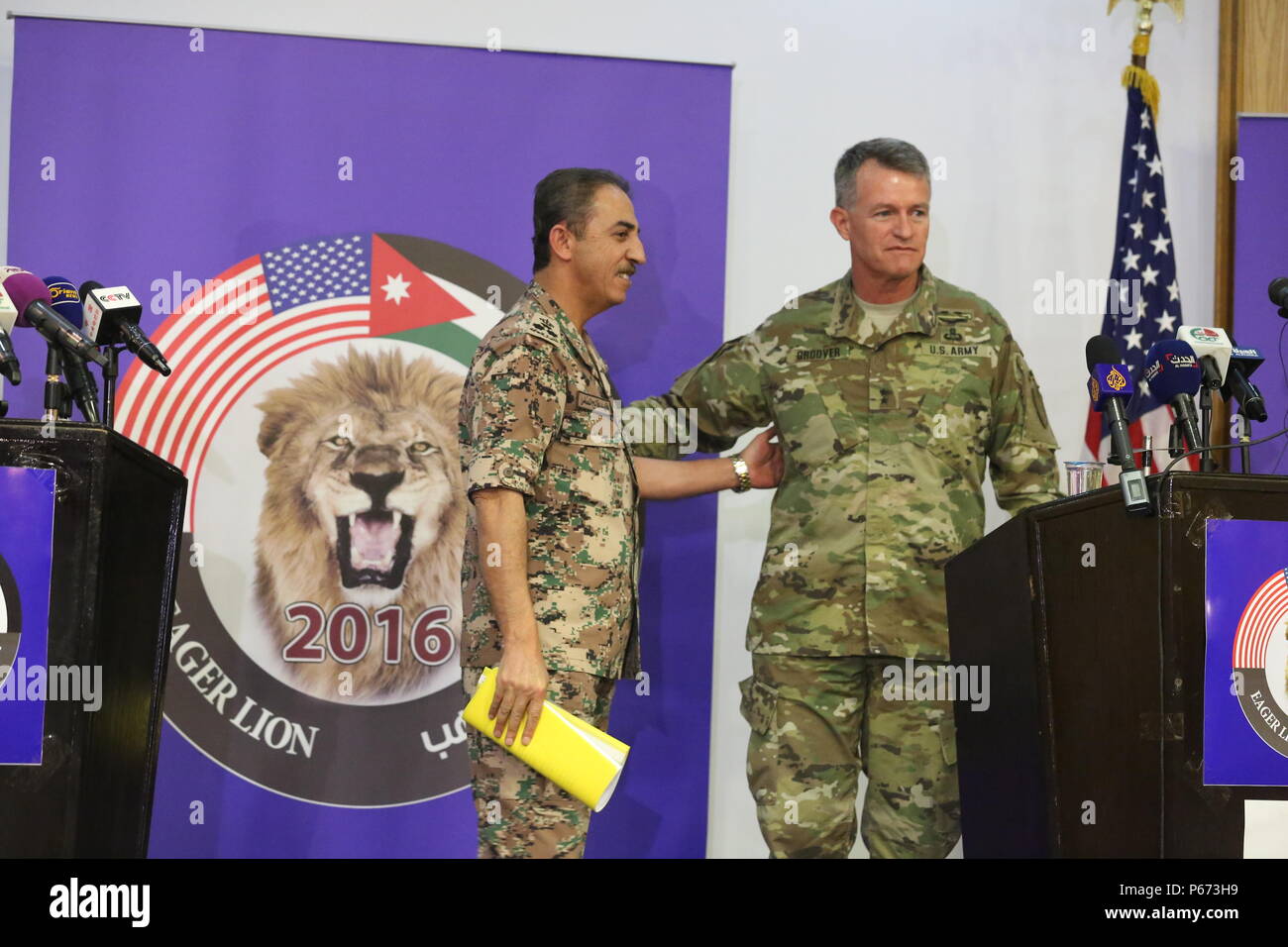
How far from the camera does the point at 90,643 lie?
2.14 m

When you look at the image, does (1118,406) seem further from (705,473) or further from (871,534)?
(705,473)

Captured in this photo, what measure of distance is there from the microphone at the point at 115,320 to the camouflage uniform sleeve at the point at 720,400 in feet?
3.88

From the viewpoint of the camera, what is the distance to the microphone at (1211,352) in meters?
2.42

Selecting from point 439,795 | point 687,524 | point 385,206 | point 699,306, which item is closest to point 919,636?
point 687,524

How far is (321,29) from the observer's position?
142 inches

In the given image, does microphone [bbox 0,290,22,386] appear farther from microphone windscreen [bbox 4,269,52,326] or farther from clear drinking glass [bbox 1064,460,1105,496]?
clear drinking glass [bbox 1064,460,1105,496]

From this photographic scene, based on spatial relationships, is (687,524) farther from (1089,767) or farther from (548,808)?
(1089,767)

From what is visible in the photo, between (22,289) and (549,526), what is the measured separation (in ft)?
3.66

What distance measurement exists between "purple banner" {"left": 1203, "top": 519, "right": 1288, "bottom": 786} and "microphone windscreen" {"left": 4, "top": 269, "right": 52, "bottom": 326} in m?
2.18

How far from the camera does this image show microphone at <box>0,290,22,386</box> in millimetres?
2420

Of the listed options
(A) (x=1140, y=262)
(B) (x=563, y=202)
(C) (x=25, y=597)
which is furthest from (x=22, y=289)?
(A) (x=1140, y=262)

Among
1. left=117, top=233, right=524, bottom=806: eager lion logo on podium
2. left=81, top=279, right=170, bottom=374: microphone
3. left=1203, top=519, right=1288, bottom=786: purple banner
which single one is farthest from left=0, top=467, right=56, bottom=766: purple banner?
left=1203, top=519, right=1288, bottom=786: purple banner

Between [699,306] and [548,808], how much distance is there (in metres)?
1.59

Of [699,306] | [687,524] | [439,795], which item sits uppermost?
[699,306]
